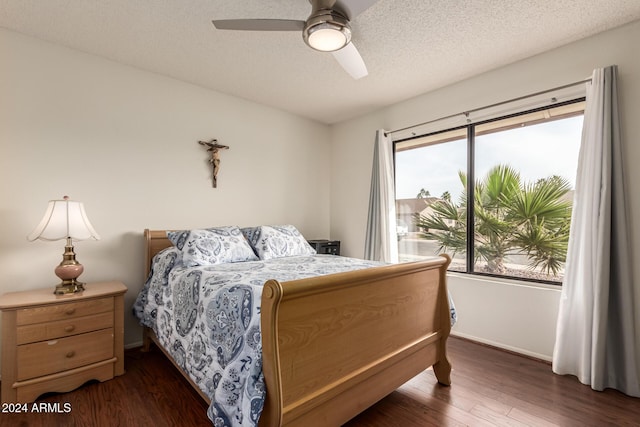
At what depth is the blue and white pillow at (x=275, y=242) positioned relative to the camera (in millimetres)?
2754

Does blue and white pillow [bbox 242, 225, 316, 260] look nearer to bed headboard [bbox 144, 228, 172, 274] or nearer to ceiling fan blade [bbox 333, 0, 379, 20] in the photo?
bed headboard [bbox 144, 228, 172, 274]

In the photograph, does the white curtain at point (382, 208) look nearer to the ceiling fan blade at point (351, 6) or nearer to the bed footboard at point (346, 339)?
the bed footboard at point (346, 339)

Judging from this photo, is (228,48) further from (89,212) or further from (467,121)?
(467,121)

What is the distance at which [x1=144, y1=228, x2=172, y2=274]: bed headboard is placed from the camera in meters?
2.64

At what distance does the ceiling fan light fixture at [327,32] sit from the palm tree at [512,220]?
2002 millimetres

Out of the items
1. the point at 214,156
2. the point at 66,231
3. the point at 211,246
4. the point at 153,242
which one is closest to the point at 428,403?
the point at 211,246

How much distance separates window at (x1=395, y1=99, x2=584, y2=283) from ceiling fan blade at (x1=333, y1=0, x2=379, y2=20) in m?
1.89

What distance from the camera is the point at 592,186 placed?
2141mm

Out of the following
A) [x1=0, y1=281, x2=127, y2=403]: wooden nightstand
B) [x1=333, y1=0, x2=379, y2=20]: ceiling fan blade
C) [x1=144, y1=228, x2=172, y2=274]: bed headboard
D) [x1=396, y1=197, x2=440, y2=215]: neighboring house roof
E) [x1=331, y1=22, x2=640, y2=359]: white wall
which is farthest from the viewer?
[x1=396, y1=197, x2=440, y2=215]: neighboring house roof

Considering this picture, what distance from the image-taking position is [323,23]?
159 cm

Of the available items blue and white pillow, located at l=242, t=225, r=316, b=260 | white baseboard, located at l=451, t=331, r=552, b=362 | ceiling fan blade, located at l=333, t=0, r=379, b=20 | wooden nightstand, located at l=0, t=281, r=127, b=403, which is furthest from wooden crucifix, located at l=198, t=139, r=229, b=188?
white baseboard, located at l=451, t=331, r=552, b=362

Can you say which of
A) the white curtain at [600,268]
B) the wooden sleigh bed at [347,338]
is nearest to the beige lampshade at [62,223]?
the wooden sleigh bed at [347,338]

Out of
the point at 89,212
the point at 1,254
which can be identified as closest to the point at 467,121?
the point at 89,212

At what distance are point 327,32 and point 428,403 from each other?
7.35ft
